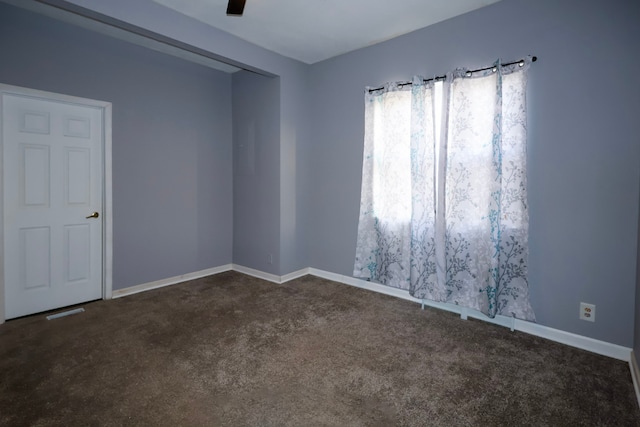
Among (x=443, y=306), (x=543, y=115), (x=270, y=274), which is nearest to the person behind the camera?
(x=543, y=115)

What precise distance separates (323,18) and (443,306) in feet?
9.77

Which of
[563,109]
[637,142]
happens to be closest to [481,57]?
[563,109]

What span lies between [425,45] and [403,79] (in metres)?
0.36

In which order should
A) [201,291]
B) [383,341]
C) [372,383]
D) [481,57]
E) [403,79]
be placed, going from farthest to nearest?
[201,291]
[403,79]
[481,57]
[383,341]
[372,383]

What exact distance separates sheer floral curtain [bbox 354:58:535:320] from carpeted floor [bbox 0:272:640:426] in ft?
1.27

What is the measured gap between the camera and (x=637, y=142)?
2297mm

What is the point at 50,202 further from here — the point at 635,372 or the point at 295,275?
the point at 635,372

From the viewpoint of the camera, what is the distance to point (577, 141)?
8.25 feet

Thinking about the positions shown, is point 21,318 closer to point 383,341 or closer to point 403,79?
point 383,341

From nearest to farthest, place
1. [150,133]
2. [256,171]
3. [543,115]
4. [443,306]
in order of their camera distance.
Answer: [543,115]
[443,306]
[150,133]
[256,171]

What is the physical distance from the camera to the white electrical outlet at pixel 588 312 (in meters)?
2.51

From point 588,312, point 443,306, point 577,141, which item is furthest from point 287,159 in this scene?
point 588,312

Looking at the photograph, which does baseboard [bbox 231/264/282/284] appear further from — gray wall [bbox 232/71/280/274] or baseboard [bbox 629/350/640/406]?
baseboard [bbox 629/350/640/406]

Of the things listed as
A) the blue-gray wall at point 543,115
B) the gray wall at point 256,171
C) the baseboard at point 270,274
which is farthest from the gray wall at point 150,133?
the baseboard at point 270,274
